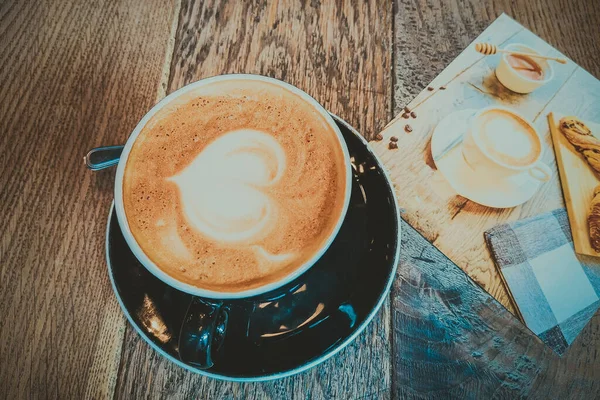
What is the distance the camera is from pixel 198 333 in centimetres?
57

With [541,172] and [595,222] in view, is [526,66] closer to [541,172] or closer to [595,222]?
[541,172]

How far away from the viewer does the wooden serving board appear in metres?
0.83

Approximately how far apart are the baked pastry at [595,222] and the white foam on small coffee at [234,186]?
712 mm

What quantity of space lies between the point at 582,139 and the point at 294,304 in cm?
80

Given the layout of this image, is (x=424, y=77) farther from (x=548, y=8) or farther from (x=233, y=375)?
(x=233, y=375)

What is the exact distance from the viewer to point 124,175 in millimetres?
651

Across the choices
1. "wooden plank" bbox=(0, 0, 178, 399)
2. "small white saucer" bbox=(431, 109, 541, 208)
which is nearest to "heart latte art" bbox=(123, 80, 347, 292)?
"wooden plank" bbox=(0, 0, 178, 399)

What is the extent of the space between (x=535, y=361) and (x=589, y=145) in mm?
534

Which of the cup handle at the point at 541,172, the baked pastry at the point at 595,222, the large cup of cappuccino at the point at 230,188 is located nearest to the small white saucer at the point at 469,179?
the cup handle at the point at 541,172

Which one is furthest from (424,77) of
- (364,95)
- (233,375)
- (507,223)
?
(233,375)

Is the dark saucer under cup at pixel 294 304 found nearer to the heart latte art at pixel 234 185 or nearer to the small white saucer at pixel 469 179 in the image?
the heart latte art at pixel 234 185

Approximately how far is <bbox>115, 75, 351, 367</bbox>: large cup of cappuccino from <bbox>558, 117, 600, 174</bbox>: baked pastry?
0.63m

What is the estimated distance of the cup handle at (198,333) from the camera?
0.56 metres

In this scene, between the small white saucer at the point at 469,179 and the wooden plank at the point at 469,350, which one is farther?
the small white saucer at the point at 469,179
